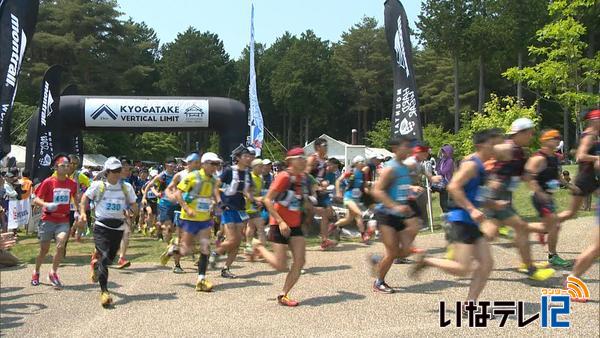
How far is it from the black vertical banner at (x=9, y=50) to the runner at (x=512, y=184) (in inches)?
330

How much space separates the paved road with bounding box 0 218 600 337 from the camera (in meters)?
5.56

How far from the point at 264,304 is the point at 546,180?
4.14 metres

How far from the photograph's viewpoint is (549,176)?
289 inches

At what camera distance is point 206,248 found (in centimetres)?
762

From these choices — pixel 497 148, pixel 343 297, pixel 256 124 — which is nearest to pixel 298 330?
pixel 343 297

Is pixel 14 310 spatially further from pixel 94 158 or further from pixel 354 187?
pixel 94 158

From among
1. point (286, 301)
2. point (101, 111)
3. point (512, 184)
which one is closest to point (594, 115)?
point (512, 184)

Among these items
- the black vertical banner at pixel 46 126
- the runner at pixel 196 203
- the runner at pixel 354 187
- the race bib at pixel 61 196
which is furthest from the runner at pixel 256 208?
the black vertical banner at pixel 46 126

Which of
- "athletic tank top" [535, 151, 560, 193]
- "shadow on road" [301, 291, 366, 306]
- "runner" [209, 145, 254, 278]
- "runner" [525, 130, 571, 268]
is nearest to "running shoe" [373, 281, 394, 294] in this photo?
"shadow on road" [301, 291, 366, 306]

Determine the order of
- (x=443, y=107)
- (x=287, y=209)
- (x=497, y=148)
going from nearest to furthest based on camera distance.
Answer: (x=497, y=148) → (x=287, y=209) → (x=443, y=107)

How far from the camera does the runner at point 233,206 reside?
8328mm

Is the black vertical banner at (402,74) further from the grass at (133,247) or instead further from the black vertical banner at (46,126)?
the black vertical banner at (46,126)

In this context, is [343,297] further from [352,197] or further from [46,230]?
[46,230]

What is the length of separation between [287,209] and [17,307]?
3.67 m
